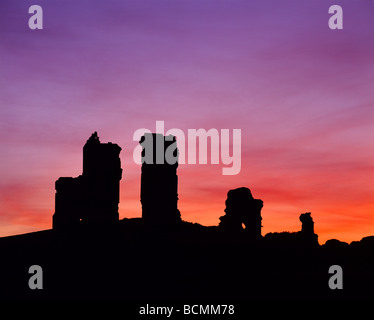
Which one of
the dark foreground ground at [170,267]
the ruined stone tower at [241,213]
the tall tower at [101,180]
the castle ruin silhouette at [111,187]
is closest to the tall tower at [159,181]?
the castle ruin silhouette at [111,187]

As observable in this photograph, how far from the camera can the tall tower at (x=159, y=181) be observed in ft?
142

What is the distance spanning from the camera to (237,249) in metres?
43.3

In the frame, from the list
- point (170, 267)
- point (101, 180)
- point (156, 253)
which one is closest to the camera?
point (170, 267)

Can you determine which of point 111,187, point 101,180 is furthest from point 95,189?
point 111,187

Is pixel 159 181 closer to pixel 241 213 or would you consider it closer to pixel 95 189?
pixel 95 189

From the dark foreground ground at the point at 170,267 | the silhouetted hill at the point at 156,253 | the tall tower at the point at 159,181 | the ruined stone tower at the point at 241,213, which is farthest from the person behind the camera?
the ruined stone tower at the point at 241,213

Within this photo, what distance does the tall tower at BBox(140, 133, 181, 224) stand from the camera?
43219 millimetres

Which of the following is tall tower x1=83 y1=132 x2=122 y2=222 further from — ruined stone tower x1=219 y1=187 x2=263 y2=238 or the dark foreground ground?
ruined stone tower x1=219 y1=187 x2=263 y2=238

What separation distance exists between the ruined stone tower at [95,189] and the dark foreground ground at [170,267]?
1.19 m

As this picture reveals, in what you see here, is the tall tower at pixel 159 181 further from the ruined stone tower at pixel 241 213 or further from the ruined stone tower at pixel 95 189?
the ruined stone tower at pixel 241 213

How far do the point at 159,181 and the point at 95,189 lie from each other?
5427mm

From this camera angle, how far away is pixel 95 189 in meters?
43.4

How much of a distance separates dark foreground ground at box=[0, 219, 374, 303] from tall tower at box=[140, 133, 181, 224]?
1249 millimetres
